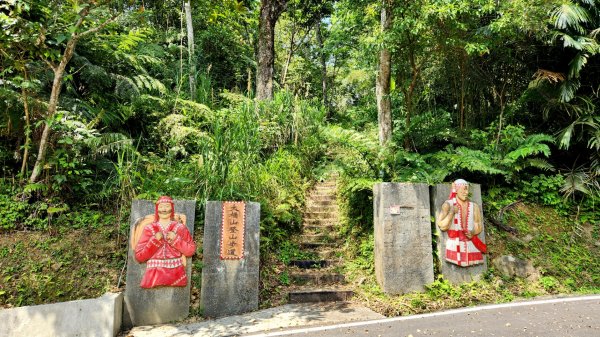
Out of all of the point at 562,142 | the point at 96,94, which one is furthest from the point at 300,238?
the point at 562,142

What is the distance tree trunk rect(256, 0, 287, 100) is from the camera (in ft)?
26.0

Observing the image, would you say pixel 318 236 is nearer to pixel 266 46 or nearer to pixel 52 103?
pixel 52 103

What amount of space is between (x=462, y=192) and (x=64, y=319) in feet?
16.8

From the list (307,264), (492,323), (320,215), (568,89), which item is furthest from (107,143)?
(568,89)

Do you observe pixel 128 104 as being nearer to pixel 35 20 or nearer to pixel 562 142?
pixel 35 20

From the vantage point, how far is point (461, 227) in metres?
4.99

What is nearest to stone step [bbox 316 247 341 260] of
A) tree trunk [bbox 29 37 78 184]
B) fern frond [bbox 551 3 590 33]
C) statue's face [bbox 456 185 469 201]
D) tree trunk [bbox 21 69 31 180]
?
statue's face [bbox 456 185 469 201]

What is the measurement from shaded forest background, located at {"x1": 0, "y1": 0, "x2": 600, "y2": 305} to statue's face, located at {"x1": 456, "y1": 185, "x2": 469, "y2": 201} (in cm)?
45

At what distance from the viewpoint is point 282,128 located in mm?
7664

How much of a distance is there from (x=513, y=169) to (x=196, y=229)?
5.42m

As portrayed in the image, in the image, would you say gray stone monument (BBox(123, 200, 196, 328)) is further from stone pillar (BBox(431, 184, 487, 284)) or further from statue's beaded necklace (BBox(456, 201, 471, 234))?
statue's beaded necklace (BBox(456, 201, 471, 234))

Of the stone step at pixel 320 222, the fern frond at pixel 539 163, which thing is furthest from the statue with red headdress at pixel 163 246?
the fern frond at pixel 539 163

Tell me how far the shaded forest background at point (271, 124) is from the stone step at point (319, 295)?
905 mm

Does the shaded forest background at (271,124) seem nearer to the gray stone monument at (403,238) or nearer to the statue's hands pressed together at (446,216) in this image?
the gray stone monument at (403,238)
